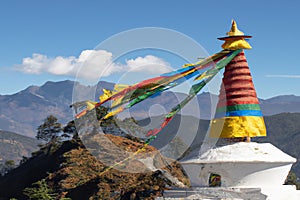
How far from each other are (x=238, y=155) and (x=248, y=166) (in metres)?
0.49

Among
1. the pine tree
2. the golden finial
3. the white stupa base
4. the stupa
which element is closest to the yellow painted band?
the stupa

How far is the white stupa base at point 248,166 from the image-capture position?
1723 centimetres

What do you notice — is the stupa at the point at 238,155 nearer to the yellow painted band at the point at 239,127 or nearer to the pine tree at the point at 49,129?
the yellow painted band at the point at 239,127

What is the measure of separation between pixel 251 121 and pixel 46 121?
155 feet

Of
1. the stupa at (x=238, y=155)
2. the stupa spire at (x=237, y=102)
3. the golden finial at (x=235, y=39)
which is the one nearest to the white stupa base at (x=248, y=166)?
the stupa at (x=238, y=155)

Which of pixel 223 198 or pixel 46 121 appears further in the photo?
pixel 46 121

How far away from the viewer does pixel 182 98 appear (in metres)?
19.2

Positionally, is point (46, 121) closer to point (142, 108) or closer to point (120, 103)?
point (142, 108)

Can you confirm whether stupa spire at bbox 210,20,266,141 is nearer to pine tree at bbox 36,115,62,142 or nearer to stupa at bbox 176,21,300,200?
stupa at bbox 176,21,300,200

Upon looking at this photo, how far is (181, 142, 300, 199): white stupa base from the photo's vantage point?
17234mm

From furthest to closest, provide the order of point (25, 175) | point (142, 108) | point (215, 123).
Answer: point (25, 175)
point (142, 108)
point (215, 123)

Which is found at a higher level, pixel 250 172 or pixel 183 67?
pixel 183 67

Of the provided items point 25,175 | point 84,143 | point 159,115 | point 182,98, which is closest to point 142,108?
point 159,115

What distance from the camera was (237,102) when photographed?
18031mm
